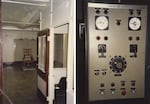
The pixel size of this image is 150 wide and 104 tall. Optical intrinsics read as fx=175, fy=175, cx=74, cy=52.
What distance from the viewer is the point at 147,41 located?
658 mm

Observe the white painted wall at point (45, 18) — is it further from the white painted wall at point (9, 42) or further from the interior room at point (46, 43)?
the white painted wall at point (9, 42)

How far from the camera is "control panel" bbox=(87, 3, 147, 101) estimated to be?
2.03 ft

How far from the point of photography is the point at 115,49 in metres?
0.63

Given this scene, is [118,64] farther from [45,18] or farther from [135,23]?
[45,18]

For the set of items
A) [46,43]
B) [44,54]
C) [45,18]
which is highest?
[45,18]

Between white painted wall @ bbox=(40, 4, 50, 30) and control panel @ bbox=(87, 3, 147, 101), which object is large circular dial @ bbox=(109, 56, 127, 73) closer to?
control panel @ bbox=(87, 3, 147, 101)

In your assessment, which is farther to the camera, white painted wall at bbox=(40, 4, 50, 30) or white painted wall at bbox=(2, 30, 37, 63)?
white painted wall at bbox=(40, 4, 50, 30)

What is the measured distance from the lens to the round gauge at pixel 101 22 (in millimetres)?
616

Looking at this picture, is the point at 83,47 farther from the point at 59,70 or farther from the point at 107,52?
the point at 59,70

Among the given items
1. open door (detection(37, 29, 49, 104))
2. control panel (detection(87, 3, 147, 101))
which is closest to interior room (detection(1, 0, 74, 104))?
open door (detection(37, 29, 49, 104))

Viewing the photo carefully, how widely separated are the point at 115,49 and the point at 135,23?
0.13 metres

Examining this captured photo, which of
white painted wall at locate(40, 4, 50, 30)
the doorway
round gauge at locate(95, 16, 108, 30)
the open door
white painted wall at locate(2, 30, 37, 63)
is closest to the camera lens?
round gauge at locate(95, 16, 108, 30)

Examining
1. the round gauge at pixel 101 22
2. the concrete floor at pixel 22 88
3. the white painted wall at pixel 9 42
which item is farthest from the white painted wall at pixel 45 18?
the round gauge at pixel 101 22

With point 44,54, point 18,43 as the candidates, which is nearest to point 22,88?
point 18,43
